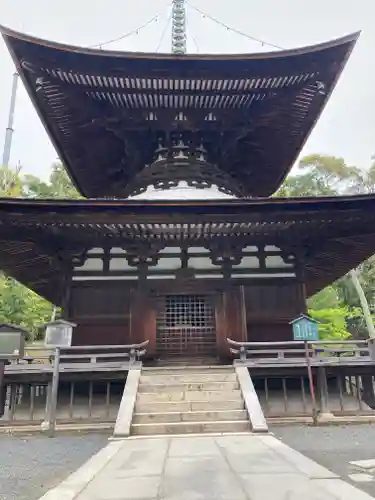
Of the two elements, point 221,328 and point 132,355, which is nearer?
point 132,355

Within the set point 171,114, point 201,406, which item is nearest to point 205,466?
point 201,406

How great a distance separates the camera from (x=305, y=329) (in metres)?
8.52

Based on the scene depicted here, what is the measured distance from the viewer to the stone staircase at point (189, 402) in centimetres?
673

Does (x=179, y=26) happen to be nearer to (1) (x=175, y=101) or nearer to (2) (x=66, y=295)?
(1) (x=175, y=101)

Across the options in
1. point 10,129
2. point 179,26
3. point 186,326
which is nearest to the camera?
point 186,326

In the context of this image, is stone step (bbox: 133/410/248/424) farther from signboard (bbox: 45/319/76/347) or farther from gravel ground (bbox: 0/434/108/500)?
signboard (bbox: 45/319/76/347)

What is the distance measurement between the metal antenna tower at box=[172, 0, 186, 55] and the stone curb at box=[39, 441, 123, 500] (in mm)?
26401

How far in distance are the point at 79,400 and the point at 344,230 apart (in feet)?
23.8

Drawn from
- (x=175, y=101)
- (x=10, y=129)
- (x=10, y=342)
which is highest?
(x=10, y=129)

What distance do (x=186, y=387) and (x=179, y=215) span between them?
11.5 ft

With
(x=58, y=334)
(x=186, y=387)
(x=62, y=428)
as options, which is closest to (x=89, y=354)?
(x=58, y=334)

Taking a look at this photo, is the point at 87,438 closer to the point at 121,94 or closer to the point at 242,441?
the point at 242,441

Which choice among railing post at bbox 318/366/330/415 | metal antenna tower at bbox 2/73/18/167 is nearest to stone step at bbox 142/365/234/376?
railing post at bbox 318/366/330/415

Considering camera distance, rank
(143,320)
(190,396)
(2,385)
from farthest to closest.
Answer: (143,320) → (2,385) → (190,396)
